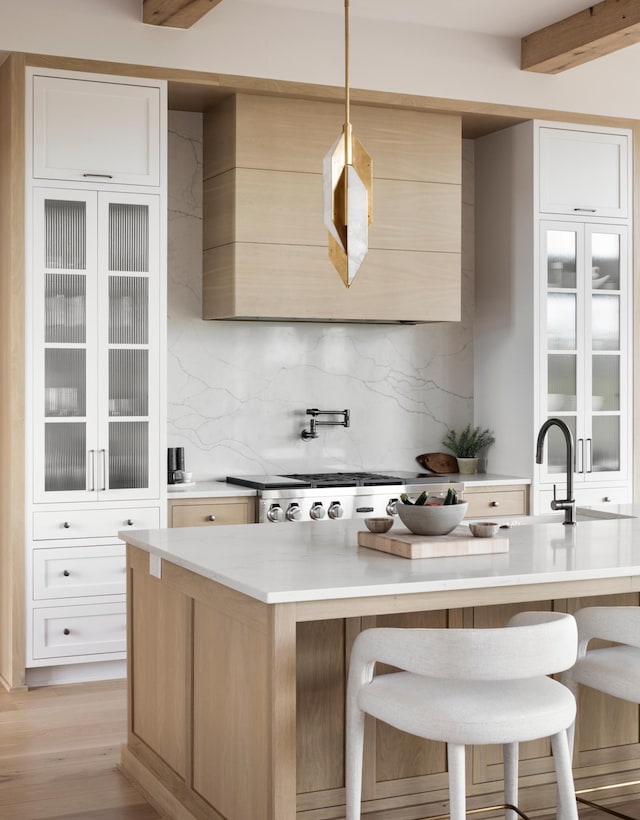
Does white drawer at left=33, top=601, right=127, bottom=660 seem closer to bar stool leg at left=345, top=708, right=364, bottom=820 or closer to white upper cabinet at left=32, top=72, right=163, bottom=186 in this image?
white upper cabinet at left=32, top=72, right=163, bottom=186

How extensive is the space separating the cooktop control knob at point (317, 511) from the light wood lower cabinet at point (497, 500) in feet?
2.79

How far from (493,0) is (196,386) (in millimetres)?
2390

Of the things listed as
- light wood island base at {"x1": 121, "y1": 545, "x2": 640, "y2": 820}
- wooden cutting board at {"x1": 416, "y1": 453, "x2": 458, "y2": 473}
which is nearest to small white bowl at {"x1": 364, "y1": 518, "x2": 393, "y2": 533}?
light wood island base at {"x1": 121, "y1": 545, "x2": 640, "y2": 820}

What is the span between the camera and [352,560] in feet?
9.61

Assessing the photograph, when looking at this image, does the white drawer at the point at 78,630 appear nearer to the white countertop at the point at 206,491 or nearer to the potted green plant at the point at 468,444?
the white countertop at the point at 206,491

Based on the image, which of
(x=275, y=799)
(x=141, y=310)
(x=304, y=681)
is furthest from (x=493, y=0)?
(x=275, y=799)

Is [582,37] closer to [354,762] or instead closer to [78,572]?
[78,572]

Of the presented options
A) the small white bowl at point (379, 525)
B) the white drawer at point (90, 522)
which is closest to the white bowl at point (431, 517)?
the small white bowl at point (379, 525)

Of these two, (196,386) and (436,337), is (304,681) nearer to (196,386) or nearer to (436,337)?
(196,386)

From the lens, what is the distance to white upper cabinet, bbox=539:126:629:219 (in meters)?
5.68

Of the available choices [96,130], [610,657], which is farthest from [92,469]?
[610,657]

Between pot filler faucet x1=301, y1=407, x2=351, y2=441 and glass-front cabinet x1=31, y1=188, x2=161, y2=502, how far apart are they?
3.43 ft

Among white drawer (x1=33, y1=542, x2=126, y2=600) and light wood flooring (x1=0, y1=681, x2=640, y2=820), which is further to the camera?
white drawer (x1=33, y1=542, x2=126, y2=600)

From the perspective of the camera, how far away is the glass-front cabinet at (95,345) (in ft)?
15.6
